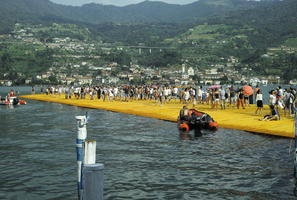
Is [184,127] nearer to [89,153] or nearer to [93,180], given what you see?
[89,153]

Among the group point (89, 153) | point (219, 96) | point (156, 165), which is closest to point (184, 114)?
point (156, 165)

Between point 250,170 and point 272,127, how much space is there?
10555 millimetres

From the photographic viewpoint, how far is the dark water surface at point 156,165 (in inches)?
513

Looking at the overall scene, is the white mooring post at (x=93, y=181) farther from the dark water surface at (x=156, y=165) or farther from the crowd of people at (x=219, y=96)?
the crowd of people at (x=219, y=96)

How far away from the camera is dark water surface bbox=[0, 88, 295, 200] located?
13.0m

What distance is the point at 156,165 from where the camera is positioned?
1672cm

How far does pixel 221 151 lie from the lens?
64.6 feet

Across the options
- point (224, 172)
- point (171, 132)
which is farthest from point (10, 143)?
point (224, 172)

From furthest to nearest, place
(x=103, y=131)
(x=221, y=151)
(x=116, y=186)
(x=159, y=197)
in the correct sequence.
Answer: (x=103, y=131) → (x=221, y=151) → (x=116, y=186) → (x=159, y=197)

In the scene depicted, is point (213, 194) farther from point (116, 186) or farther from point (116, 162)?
point (116, 162)

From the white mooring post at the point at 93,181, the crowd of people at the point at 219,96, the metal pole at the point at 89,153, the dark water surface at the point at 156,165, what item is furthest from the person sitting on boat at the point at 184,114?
the white mooring post at the point at 93,181

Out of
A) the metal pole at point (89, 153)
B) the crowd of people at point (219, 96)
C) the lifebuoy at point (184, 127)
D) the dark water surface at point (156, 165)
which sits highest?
the crowd of people at point (219, 96)

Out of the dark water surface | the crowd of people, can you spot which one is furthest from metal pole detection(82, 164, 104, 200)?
the crowd of people

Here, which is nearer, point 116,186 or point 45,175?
point 116,186
